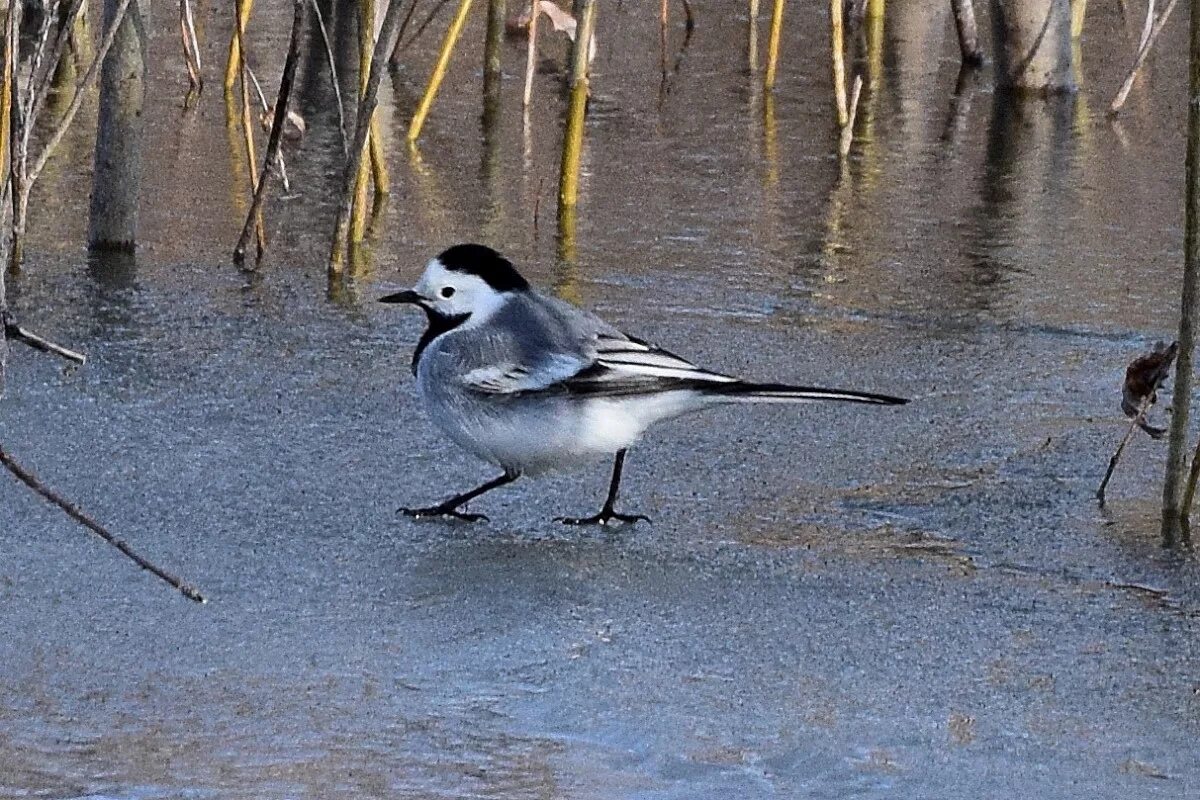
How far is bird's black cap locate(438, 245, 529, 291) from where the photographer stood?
546 cm

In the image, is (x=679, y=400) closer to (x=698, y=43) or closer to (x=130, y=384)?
(x=130, y=384)

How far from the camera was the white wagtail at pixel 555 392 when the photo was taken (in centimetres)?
509

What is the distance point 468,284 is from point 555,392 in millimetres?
501

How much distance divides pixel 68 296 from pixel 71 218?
1242 millimetres

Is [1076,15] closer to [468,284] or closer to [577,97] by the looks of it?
[577,97]

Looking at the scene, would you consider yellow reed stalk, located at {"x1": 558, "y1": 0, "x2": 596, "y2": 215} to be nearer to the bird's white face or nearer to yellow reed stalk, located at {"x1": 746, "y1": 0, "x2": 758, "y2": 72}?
the bird's white face

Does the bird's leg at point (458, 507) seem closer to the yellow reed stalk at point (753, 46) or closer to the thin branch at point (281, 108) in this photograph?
the thin branch at point (281, 108)

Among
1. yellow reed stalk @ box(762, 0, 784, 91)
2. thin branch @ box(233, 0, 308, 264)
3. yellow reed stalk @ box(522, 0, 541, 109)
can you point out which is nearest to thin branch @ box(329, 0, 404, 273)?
thin branch @ box(233, 0, 308, 264)

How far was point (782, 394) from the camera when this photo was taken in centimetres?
496

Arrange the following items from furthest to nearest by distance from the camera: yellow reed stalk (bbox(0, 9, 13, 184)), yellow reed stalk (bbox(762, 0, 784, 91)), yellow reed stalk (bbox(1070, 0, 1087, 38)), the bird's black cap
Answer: yellow reed stalk (bbox(1070, 0, 1087, 38)) → yellow reed stalk (bbox(762, 0, 784, 91)) → the bird's black cap → yellow reed stalk (bbox(0, 9, 13, 184))

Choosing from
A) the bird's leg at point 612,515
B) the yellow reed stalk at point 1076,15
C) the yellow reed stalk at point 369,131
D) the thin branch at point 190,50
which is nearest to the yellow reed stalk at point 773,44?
the yellow reed stalk at point 1076,15

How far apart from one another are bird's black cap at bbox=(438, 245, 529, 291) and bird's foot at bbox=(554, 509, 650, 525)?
691mm

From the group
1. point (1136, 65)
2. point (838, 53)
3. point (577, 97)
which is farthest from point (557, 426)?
point (1136, 65)

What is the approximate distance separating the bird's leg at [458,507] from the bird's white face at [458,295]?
465 mm
